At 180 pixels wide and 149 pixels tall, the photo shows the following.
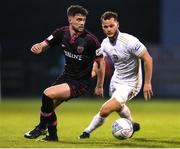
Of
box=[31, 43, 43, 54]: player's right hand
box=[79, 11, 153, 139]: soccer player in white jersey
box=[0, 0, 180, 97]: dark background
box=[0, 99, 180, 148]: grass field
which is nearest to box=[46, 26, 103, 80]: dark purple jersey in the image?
box=[31, 43, 43, 54]: player's right hand

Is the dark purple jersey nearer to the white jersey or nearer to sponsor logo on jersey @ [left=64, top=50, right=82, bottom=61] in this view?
sponsor logo on jersey @ [left=64, top=50, right=82, bottom=61]

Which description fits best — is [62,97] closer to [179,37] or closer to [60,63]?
[60,63]

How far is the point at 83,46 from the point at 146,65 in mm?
1024

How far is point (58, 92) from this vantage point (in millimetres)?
11336

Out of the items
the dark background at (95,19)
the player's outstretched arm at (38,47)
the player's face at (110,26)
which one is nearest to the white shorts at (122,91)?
the player's face at (110,26)

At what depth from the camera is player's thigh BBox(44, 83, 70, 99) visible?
37.2 ft

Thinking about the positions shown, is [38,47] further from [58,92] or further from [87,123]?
[87,123]

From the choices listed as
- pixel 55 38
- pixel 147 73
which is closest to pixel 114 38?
pixel 147 73

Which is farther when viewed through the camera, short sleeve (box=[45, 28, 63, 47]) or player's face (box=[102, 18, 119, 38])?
player's face (box=[102, 18, 119, 38])

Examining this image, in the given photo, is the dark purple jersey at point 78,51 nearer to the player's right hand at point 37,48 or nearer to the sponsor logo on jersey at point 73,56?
the sponsor logo on jersey at point 73,56

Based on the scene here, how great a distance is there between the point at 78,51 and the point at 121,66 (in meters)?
1.06

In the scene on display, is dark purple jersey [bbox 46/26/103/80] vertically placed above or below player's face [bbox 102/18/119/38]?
below

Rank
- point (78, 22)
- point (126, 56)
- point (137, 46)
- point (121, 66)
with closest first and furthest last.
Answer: point (78, 22) → point (137, 46) → point (126, 56) → point (121, 66)

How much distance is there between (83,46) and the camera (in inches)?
452
